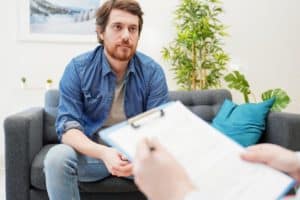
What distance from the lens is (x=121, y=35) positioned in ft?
4.67

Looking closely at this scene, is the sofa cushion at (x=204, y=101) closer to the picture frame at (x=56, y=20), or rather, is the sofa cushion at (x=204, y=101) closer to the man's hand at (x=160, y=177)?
the picture frame at (x=56, y=20)

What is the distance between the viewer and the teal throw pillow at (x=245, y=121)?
1.80 meters

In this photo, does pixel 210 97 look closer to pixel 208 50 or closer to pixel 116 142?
pixel 208 50

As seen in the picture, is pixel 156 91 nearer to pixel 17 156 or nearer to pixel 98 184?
pixel 98 184

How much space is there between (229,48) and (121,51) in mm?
1576

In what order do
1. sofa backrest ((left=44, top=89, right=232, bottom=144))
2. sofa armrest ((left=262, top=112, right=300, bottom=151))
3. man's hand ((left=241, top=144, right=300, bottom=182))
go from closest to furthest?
man's hand ((left=241, top=144, right=300, bottom=182)) → sofa armrest ((left=262, top=112, right=300, bottom=151)) → sofa backrest ((left=44, top=89, right=232, bottom=144))

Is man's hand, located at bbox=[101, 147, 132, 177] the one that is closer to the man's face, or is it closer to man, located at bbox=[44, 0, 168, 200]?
man, located at bbox=[44, 0, 168, 200]

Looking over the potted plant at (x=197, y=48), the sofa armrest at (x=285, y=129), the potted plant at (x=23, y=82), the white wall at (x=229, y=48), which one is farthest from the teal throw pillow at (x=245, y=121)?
the potted plant at (x=23, y=82)

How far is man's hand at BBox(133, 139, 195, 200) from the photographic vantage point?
0.48 m

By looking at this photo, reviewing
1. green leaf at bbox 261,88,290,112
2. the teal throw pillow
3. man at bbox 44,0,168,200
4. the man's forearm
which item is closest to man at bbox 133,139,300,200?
the man's forearm

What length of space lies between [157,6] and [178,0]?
18 centimetres

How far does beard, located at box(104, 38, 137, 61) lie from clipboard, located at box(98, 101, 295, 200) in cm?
73

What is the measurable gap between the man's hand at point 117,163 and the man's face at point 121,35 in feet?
1.60

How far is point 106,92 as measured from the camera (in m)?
1.42
